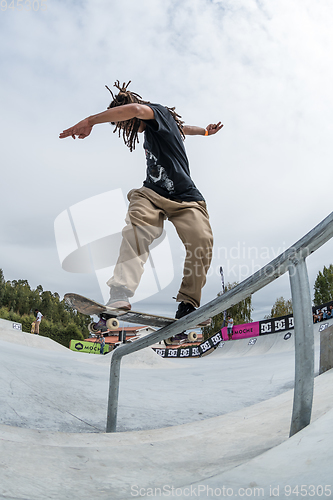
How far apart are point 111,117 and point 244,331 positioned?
800 inches

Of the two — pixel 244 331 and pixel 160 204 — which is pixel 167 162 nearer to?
pixel 160 204

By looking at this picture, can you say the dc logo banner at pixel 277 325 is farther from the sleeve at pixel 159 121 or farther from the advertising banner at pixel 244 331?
the sleeve at pixel 159 121

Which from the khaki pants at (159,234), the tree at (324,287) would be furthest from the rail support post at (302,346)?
the tree at (324,287)

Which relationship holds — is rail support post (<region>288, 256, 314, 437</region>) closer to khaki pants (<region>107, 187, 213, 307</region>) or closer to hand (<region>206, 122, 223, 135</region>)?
khaki pants (<region>107, 187, 213, 307</region>)

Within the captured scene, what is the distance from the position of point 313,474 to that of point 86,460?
3.22 ft

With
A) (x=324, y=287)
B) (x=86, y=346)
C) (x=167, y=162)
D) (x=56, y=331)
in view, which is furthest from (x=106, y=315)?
(x=324, y=287)

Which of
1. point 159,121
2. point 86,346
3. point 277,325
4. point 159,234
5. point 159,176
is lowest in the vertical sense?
point 86,346

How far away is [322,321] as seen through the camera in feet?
50.5

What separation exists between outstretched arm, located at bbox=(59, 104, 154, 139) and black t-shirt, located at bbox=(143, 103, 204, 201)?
0.43ft

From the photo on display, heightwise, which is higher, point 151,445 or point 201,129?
point 201,129

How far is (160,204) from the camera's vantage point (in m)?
2.33

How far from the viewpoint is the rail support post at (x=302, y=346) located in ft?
4.01

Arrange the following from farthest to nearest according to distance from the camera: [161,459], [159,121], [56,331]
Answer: [56,331] < [159,121] < [161,459]

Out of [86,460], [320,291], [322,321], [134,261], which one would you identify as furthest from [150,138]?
[320,291]
